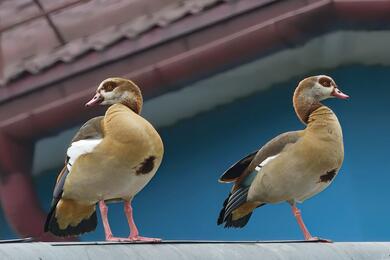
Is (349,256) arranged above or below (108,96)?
below

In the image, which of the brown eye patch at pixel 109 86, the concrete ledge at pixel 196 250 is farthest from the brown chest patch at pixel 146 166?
the concrete ledge at pixel 196 250

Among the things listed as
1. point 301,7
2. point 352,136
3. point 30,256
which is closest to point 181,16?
point 301,7

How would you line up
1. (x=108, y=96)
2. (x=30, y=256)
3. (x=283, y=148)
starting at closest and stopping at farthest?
(x=30, y=256), (x=108, y=96), (x=283, y=148)

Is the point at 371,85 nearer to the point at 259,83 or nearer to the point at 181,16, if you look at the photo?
the point at 259,83

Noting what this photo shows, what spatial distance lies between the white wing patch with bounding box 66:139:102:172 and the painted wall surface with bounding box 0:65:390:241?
106 inches

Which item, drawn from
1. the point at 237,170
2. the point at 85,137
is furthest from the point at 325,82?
the point at 85,137

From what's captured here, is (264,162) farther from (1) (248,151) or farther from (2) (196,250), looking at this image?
(1) (248,151)

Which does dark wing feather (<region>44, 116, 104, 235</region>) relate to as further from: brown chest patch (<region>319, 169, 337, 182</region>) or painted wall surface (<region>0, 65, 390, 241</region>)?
painted wall surface (<region>0, 65, 390, 241</region>)

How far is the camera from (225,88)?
6.44 metres

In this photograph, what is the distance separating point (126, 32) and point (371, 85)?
1.76m

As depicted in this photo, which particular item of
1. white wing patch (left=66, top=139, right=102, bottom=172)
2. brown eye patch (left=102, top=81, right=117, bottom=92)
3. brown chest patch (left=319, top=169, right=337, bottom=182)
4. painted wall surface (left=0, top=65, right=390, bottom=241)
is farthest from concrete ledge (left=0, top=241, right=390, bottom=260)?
painted wall surface (left=0, top=65, right=390, bottom=241)

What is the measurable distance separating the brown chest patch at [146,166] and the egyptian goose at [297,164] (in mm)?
710

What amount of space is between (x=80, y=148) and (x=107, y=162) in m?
0.15

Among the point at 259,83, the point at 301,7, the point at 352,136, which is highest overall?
the point at 301,7
